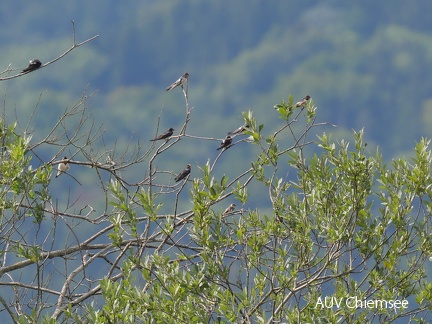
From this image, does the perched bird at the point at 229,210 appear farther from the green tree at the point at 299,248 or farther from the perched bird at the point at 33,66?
the perched bird at the point at 33,66

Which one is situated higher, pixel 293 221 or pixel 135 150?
pixel 135 150

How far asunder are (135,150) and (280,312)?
4.00 metres

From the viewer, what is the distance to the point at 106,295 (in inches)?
260

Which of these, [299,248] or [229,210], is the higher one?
[229,210]

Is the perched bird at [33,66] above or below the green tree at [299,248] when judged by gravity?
above

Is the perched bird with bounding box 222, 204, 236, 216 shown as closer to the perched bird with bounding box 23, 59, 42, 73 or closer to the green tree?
the green tree

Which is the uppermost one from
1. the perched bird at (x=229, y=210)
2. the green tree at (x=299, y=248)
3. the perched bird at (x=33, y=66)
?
the perched bird at (x=33, y=66)

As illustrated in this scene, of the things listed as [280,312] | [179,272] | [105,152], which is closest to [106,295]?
[179,272]

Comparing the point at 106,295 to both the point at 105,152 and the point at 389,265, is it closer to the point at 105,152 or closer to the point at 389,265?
the point at 389,265

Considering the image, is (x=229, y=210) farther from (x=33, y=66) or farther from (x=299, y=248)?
(x=299, y=248)

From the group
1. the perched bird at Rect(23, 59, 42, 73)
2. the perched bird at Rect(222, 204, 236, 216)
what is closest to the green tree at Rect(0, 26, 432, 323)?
the perched bird at Rect(222, 204, 236, 216)

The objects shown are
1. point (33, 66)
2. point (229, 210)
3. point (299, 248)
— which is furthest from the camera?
point (33, 66)

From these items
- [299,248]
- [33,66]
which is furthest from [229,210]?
[299,248]

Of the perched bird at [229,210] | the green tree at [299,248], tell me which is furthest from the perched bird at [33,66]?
the green tree at [299,248]
